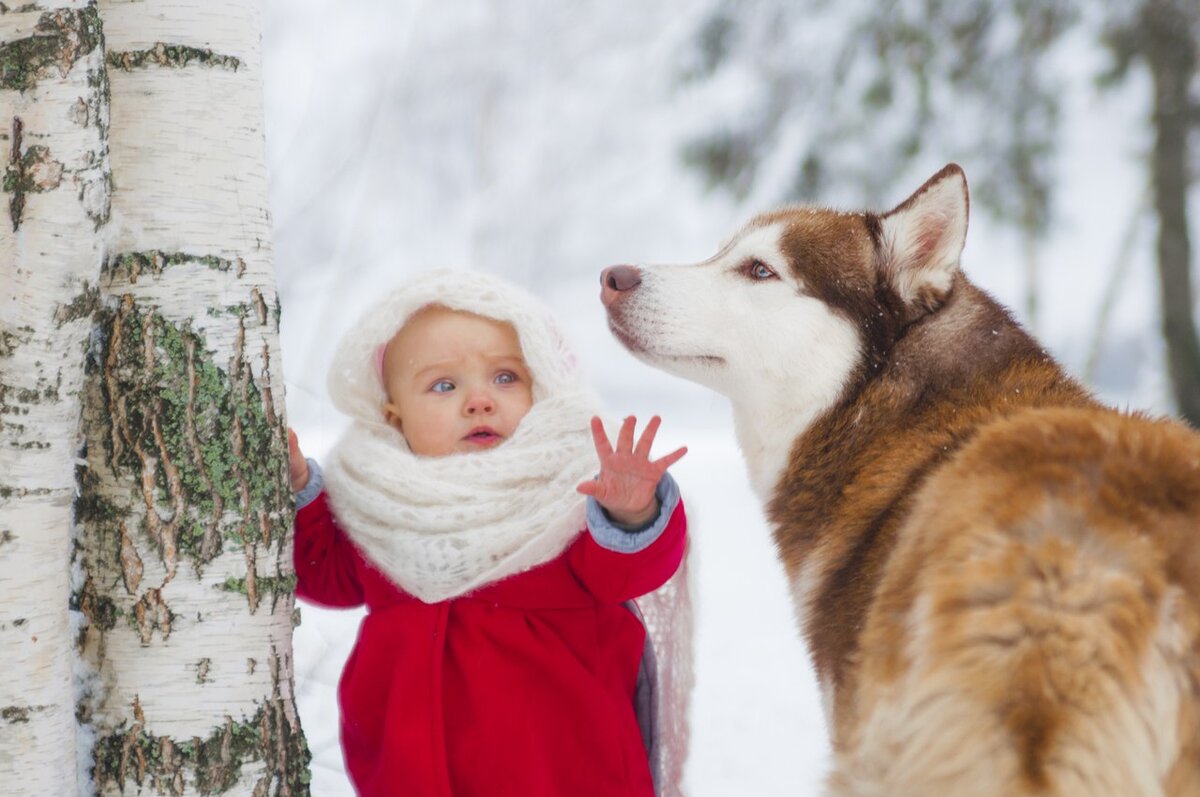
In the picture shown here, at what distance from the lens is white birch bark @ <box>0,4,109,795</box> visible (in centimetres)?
143

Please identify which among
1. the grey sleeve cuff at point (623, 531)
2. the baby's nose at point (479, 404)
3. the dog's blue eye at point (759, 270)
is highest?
the dog's blue eye at point (759, 270)

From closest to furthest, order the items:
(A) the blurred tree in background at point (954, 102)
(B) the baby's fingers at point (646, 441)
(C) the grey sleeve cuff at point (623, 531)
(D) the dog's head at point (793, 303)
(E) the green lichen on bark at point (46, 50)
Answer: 1. (E) the green lichen on bark at point (46, 50)
2. (B) the baby's fingers at point (646, 441)
3. (C) the grey sleeve cuff at point (623, 531)
4. (D) the dog's head at point (793, 303)
5. (A) the blurred tree in background at point (954, 102)

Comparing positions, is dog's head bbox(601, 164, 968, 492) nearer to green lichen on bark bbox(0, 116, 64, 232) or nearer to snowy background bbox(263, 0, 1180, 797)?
green lichen on bark bbox(0, 116, 64, 232)

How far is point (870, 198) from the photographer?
6.57m

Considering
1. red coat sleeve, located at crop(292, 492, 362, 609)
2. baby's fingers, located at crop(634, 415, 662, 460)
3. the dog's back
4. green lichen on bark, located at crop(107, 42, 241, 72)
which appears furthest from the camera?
red coat sleeve, located at crop(292, 492, 362, 609)

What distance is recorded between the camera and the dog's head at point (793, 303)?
215 centimetres

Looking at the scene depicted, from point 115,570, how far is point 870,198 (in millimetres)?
5663

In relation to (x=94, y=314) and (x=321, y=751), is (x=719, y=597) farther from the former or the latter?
(x=94, y=314)

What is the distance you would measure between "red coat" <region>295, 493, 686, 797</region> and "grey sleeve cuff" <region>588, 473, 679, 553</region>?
23mm

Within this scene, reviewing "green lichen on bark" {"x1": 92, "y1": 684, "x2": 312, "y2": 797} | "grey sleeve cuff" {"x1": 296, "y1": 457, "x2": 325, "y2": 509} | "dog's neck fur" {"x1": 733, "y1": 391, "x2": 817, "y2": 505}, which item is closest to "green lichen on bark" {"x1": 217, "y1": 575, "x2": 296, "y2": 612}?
Answer: "green lichen on bark" {"x1": 92, "y1": 684, "x2": 312, "y2": 797}

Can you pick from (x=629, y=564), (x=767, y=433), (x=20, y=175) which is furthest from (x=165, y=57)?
(x=767, y=433)

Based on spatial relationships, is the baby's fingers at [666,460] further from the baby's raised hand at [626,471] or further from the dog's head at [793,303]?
the dog's head at [793,303]

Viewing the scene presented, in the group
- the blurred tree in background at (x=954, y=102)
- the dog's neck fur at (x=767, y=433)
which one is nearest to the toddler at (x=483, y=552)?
the dog's neck fur at (x=767, y=433)

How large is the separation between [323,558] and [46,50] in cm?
116
